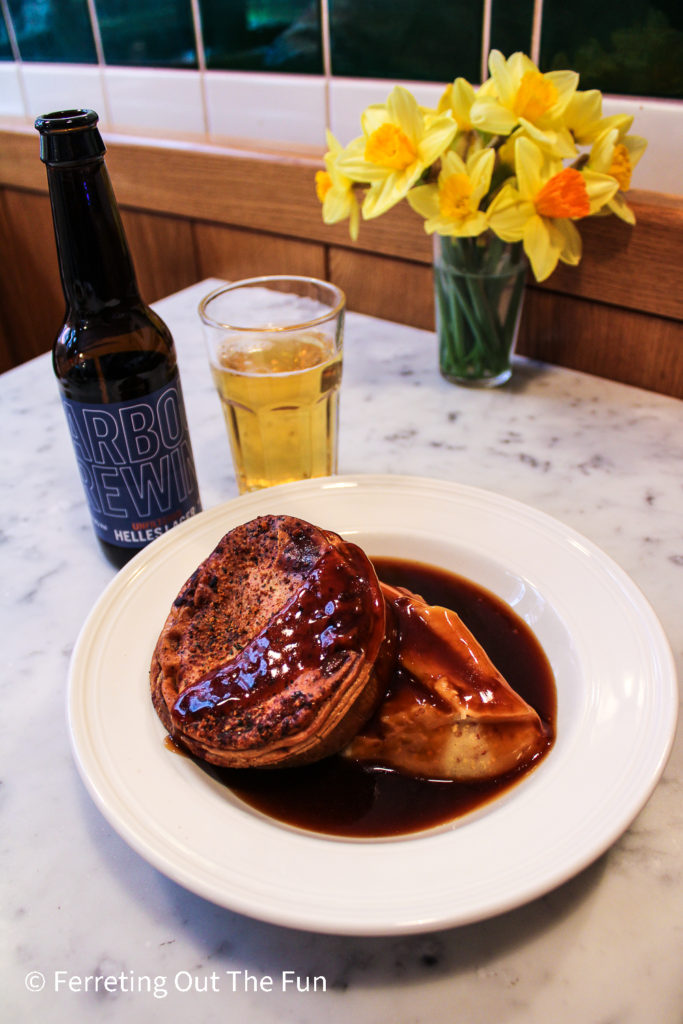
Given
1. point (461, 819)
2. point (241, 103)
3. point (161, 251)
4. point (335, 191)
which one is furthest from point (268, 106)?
point (461, 819)

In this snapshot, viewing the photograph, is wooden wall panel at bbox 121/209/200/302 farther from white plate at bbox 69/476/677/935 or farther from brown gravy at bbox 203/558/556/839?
brown gravy at bbox 203/558/556/839

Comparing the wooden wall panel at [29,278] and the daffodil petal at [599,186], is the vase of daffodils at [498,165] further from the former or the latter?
the wooden wall panel at [29,278]

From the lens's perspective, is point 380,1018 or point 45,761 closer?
point 380,1018

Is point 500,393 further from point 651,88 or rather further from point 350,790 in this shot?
point 350,790

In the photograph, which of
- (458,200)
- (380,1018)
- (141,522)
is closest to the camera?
(380,1018)

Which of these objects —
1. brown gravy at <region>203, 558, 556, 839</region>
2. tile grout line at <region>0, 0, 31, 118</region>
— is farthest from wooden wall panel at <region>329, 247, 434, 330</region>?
tile grout line at <region>0, 0, 31, 118</region>

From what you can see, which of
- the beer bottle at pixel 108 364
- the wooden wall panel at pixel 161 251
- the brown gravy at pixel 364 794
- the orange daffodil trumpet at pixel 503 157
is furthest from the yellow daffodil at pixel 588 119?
the wooden wall panel at pixel 161 251

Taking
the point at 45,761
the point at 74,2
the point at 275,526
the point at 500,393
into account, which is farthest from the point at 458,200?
the point at 74,2

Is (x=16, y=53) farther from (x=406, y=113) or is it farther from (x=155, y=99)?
(x=406, y=113)
